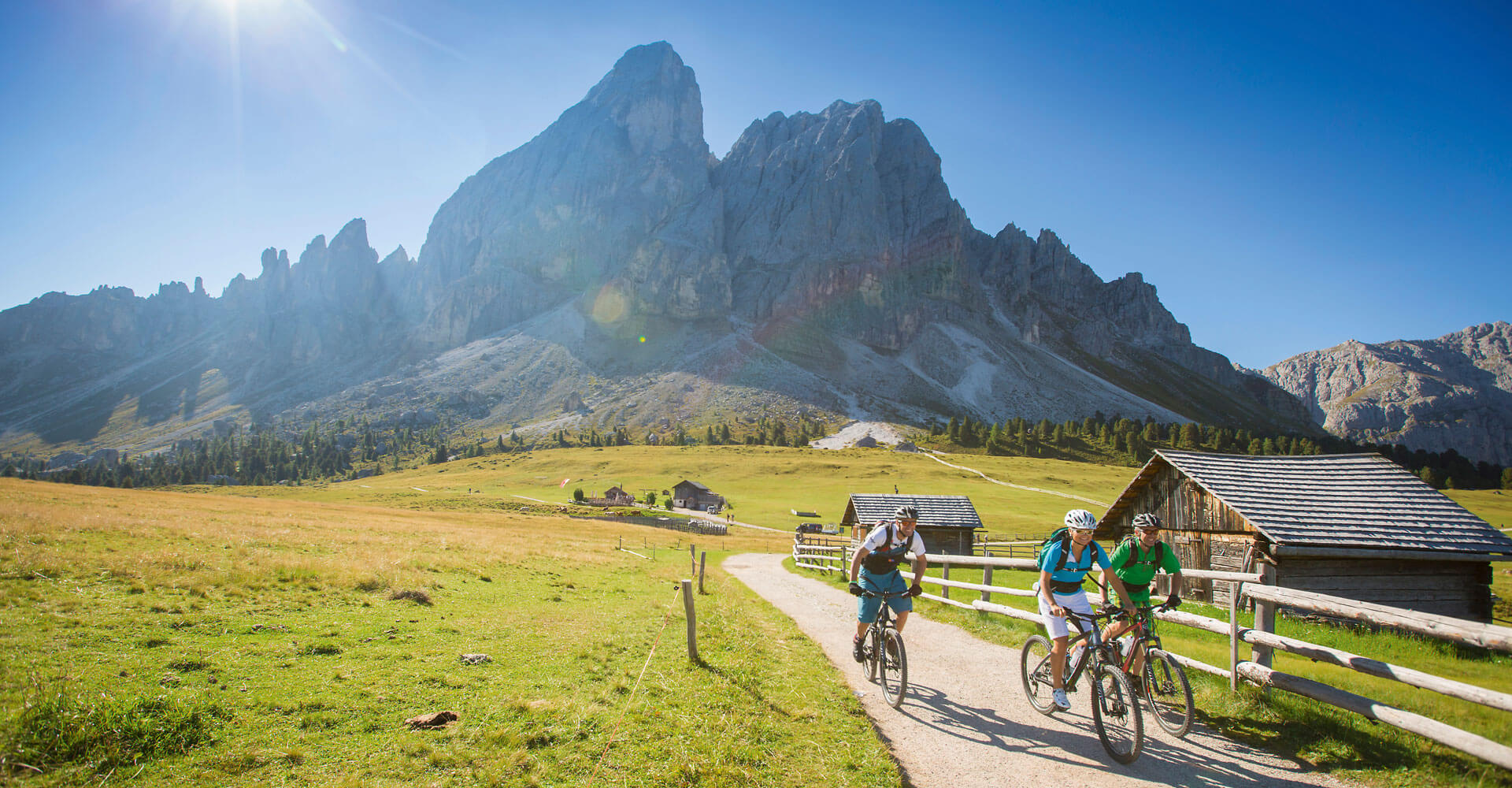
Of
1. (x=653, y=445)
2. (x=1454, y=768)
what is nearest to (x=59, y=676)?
(x=1454, y=768)

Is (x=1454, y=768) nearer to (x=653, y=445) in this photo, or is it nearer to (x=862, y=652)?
(x=862, y=652)

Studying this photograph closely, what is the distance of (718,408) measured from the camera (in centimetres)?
19262

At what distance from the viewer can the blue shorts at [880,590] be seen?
400 inches

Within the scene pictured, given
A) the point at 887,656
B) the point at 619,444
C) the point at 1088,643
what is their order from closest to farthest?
the point at 1088,643
the point at 887,656
the point at 619,444

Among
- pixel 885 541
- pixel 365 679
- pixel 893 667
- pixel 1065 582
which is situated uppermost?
pixel 885 541

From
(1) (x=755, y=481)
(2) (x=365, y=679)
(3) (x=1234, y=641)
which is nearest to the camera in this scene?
(2) (x=365, y=679)

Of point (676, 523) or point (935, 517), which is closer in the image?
point (935, 517)

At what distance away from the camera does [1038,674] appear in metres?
9.24

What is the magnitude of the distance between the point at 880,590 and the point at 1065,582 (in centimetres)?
278

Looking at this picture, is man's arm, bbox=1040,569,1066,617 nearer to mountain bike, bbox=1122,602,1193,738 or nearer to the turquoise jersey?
the turquoise jersey

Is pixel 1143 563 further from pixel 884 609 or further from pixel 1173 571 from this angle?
pixel 884 609

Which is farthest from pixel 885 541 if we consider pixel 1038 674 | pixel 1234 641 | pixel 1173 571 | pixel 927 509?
pixel 927 509

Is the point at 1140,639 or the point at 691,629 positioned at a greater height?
the point at 1140,639

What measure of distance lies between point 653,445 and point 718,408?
40.8 meters
